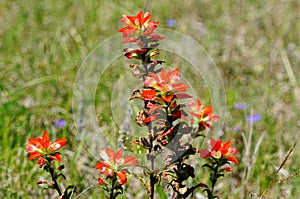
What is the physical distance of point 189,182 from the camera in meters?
2.54

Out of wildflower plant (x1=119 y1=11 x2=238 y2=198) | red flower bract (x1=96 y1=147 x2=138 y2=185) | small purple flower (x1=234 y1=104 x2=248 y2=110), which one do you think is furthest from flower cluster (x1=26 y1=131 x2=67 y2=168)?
small purple flower (x1=234 y1=104 x2=248 y2=110)

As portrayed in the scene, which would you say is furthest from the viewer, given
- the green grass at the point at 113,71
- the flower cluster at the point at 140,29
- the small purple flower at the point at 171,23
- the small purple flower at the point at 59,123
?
the small purple flower at the point at 171,23

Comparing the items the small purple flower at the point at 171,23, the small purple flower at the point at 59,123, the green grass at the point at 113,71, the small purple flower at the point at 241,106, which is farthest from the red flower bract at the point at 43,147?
the small purple flower at the point at 171,23

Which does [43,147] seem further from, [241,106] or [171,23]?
[171,23]

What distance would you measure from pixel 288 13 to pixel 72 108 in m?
2.39

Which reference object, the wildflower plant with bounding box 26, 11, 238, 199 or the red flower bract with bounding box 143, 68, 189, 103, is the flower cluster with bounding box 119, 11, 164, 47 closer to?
the wildflower plant with bounding box 26, 11, 238, 199

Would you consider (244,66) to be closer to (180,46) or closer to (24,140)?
(180,46)

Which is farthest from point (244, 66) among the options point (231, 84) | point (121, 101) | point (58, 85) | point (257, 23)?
point (58, 85)

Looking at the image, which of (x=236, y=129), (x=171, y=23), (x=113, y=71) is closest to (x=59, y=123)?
(x=113, y=71)

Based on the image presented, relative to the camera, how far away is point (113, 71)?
12.0ft

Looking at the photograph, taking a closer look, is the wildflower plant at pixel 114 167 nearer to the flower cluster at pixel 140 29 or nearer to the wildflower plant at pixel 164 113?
the wildflower plant at pixel 164 113

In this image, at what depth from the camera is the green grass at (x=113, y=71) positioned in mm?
2699

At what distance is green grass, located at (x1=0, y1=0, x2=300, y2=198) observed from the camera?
8.86 ft

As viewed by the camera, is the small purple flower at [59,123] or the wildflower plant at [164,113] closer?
the wildflower plant at [164,113]
